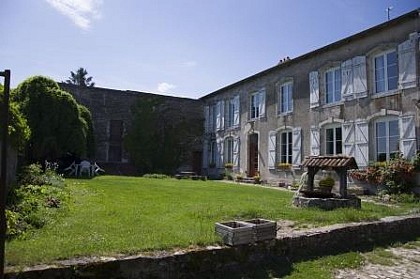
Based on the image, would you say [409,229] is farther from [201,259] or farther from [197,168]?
[197,168]

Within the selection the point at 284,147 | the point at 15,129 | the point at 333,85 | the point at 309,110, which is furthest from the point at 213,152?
the point at 15,129

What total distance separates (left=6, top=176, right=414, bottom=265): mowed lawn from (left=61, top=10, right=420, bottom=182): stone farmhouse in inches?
177

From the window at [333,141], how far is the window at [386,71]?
2177mm

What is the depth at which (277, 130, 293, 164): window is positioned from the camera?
16.0 metres

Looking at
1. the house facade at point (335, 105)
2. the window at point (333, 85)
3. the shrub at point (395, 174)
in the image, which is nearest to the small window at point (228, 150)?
the house facade at point (335, 105)

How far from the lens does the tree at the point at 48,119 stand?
48.4ft

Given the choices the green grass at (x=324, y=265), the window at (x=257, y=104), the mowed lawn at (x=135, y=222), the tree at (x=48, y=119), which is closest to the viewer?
the mowed lawn at (x=135, y=222)

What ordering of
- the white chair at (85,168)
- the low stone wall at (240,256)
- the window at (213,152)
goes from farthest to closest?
the window at (213,152)
the white chair at (85,168)
the low stone wall at (240,256)

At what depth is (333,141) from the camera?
13805mm

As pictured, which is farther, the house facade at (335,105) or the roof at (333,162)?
the house facade at (335,105)

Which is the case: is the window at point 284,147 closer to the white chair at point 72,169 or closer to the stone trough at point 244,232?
the white chair at point 72,169

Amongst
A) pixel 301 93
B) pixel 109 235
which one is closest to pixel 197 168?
pixel 301 93

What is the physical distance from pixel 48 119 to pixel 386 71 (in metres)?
12.7

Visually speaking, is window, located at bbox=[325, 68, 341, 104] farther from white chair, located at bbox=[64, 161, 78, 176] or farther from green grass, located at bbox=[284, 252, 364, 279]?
white chair, located at bbox=[64, 161, 78, 176]
